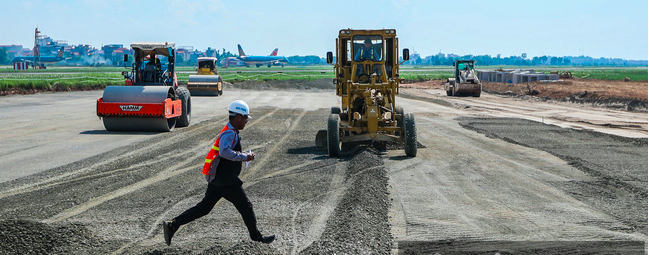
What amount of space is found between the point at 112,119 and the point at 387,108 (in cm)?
891

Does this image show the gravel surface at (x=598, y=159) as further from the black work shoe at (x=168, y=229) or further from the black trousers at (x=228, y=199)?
the black work shoe at (x=168, y=229)

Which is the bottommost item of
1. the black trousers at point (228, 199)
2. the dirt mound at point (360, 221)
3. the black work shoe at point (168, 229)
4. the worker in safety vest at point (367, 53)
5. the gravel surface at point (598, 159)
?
the gravel surface at point (598, 159)

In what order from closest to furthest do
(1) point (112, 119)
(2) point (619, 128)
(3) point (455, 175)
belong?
(3) point (455, 175)
(1) point (112, 119)
(2) point (619, 128)

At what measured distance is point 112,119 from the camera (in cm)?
2012

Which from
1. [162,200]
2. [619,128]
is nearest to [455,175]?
[162,200]

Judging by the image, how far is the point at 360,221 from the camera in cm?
838

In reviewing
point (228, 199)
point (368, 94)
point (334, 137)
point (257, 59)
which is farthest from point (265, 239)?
point (257, 59)

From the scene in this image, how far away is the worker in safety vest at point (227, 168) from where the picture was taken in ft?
22.0

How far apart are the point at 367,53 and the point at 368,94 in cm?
222

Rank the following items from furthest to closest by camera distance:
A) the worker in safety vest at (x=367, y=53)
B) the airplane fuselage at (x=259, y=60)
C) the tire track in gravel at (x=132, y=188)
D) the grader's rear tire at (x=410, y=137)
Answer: the airplane fuselage at (x=259, y=60) < the worker in safety vest at (x=367, y=53) < the grader's rear tire at (x=410, y=137) < the tire track in gravel at (x=132, y=188)

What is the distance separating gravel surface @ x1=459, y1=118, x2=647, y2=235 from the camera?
1006 cm

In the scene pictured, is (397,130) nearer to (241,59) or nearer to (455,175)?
(455,175)

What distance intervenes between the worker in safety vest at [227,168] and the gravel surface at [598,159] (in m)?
5.02

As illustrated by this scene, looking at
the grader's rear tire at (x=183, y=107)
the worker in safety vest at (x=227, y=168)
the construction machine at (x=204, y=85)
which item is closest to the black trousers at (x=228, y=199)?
the worker in safety vest at (x=227, y=168)
